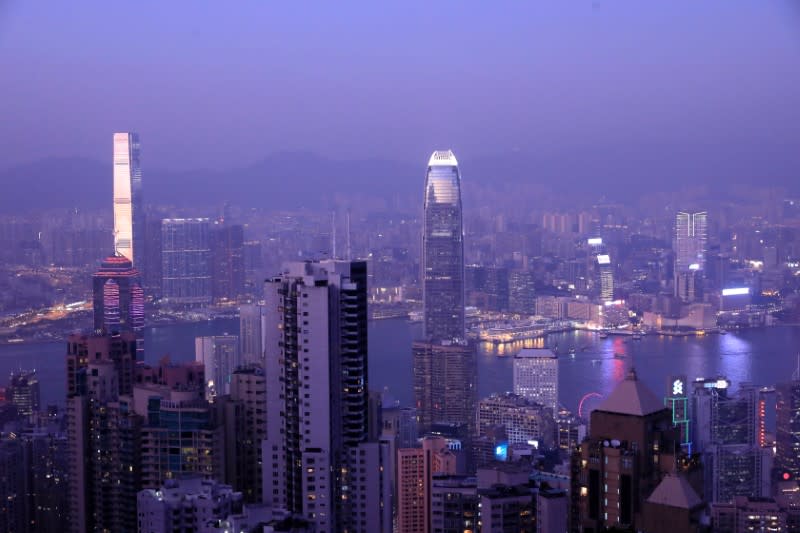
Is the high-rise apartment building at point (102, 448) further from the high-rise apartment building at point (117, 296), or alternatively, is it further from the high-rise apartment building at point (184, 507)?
the high-rise apartment building at point (117, 296)

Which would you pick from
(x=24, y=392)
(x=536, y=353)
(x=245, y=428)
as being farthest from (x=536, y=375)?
(x=245, y=428)

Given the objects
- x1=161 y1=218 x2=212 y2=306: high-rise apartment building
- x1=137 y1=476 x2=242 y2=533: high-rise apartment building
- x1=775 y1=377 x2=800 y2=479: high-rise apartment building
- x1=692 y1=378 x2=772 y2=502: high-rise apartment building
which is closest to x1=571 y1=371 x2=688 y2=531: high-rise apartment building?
x1=692 y1=378 x2=772 y2=502: high-rise apartment building

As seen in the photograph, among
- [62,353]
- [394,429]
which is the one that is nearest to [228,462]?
[394,429]

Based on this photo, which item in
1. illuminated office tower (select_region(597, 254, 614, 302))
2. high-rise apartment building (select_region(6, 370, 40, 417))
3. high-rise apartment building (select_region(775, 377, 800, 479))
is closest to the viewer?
high-rise apartment building (select_region(775, 377, 800, 479))

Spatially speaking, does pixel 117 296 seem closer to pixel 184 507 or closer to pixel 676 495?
pixel 184 507

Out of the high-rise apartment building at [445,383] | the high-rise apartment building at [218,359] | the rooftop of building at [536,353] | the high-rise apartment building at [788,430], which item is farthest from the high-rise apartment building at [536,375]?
the high-rise apartment building at [218,359]

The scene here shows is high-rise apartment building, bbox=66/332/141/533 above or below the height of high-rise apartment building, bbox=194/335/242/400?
below

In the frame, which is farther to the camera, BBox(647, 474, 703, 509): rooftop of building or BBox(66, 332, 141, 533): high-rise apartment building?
BBox(66, 332, 141, 533): high-rise apartment building

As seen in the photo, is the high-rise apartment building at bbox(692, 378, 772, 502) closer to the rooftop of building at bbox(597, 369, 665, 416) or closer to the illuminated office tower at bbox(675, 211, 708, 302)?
the rooftop of building at bbox(597, 369, 665, 416)
